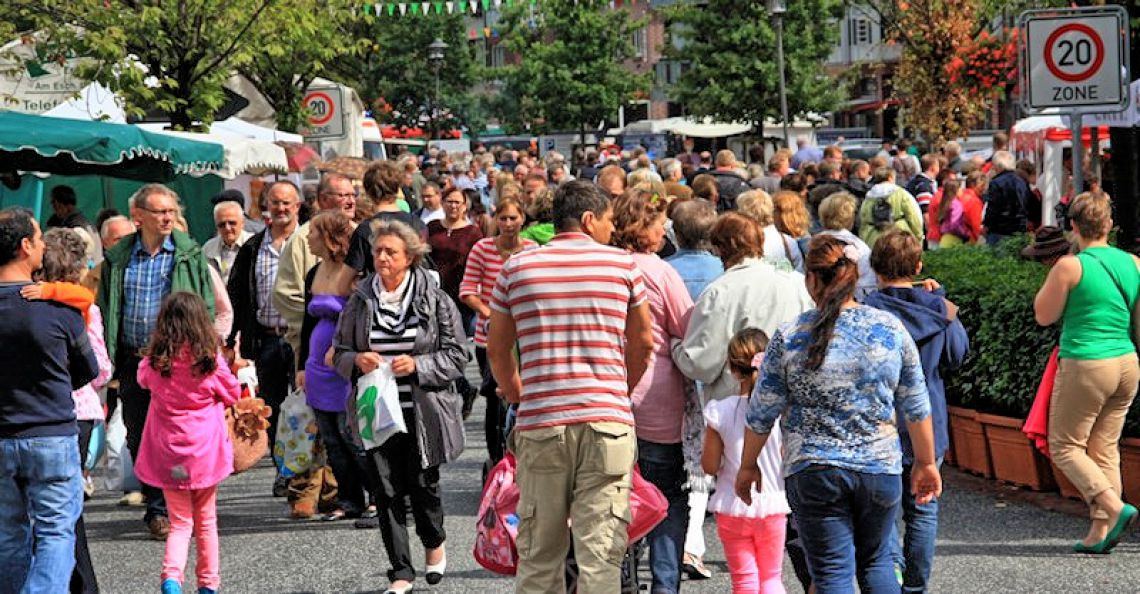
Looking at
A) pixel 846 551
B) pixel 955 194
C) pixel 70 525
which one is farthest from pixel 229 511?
pixel 955 194

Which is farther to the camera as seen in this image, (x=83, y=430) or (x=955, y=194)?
→ (x=955, y=194)

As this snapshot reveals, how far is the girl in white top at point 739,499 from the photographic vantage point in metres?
6.73

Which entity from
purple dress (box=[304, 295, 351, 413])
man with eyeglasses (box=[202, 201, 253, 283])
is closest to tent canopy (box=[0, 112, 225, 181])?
man with eyeglasses (box=[202, 201, 253, 283])

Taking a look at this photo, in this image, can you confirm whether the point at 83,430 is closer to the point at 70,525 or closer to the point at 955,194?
the point at 70,525

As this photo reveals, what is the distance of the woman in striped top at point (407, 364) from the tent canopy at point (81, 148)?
549 centimetres

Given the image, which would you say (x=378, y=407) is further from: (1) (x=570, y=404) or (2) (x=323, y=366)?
(1) (x=570, y=404)

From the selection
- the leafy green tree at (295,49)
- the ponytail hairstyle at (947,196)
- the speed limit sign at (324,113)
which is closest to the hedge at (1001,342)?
the ponytail hairstyle at (947,196)

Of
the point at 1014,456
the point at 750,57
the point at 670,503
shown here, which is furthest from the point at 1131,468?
the point at 750,57

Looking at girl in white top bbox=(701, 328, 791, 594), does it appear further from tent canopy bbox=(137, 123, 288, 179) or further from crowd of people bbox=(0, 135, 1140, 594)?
tent canopy bbox=(137, 123, 288, 179)

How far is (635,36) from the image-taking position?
89625 millimetres

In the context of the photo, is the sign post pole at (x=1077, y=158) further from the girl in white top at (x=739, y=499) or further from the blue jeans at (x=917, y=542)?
the girl in white top at (x=739, y=499)

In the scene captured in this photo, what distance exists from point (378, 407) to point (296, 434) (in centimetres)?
217

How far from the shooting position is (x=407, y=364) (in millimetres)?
7891

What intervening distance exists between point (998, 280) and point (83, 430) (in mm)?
5726
